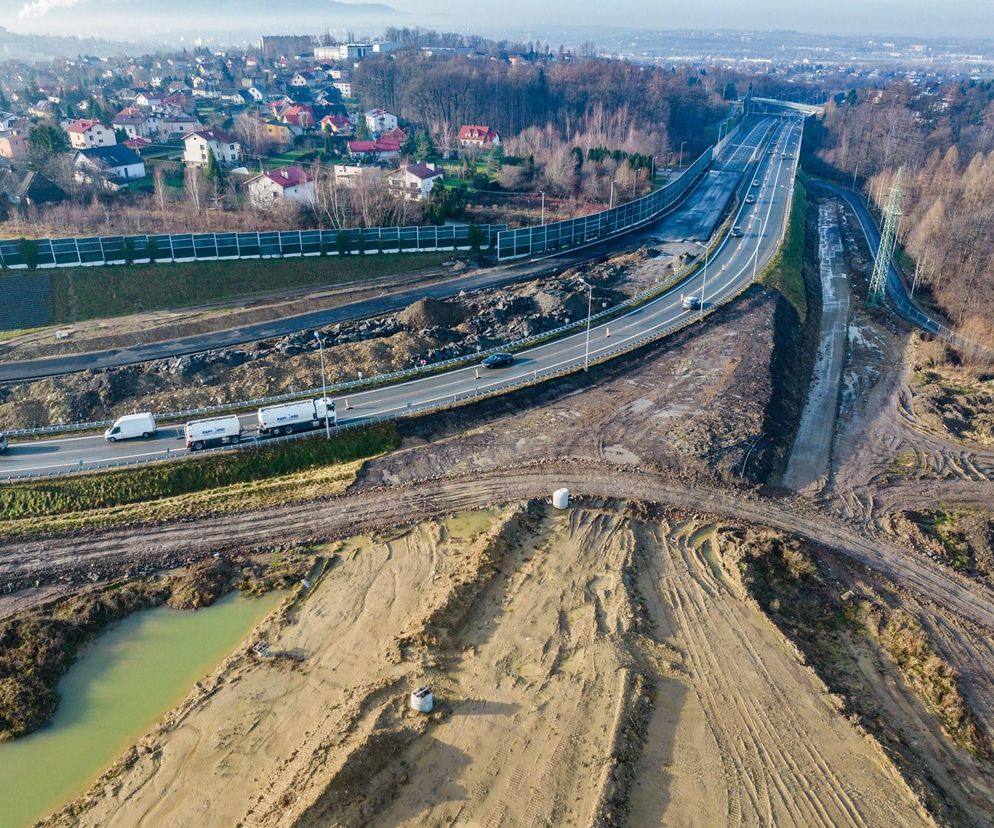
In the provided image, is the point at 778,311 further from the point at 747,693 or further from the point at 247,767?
the point at 247,767

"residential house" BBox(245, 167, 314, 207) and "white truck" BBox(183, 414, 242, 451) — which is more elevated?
"residential house" BBox(245, 167, 314, 207)

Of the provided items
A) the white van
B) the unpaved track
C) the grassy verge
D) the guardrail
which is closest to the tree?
the guardrail

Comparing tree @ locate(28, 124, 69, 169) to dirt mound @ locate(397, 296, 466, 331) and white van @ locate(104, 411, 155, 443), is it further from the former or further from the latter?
white van @ locate(104, 411, 155, 443)

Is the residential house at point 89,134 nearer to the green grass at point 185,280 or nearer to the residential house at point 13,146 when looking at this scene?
the residential house at point 13,146

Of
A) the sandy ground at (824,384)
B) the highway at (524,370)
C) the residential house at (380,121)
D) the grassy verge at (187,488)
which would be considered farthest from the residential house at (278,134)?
the grassy verge at (187,488)

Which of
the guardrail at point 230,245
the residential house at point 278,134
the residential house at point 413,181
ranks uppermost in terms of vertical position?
the residential house at point 278,134

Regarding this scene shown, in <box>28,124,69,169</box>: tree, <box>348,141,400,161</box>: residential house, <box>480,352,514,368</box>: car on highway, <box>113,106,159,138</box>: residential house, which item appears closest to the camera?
<box>480,352,514,368</box>: car on highway

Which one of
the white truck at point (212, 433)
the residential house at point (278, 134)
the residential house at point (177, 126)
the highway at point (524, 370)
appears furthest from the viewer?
the residential house at point (177, 126)
